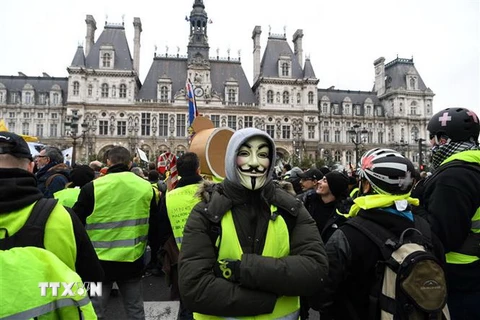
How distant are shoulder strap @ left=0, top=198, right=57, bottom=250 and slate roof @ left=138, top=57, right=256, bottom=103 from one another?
4247 cm

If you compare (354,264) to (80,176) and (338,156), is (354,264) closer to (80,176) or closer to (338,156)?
(80,176)

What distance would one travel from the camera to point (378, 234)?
2104 millimetres

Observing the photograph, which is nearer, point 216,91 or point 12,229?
point 12,229

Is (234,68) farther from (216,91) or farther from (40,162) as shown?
(40,162)

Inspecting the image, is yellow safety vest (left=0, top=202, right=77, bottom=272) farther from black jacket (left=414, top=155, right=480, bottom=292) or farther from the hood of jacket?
black jacket (left=414, top=155, right=480, bottom=292)

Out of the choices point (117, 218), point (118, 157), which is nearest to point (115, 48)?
point (118, 157)

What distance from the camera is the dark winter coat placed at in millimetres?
1890

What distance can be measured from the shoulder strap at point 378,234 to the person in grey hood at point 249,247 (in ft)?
0.90

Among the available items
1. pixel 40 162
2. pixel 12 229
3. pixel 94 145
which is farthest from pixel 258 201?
pixel 94 145

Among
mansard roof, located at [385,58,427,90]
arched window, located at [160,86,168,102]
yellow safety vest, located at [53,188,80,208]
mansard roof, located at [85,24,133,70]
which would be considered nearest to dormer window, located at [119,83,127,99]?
mansard roof, located at [85,24,133,70]

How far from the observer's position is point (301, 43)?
1901 inches

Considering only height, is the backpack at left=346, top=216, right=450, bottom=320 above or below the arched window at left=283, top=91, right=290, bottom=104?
below

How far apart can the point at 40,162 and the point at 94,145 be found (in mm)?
37247

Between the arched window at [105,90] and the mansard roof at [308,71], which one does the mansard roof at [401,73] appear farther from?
the arched window at [105,90]
